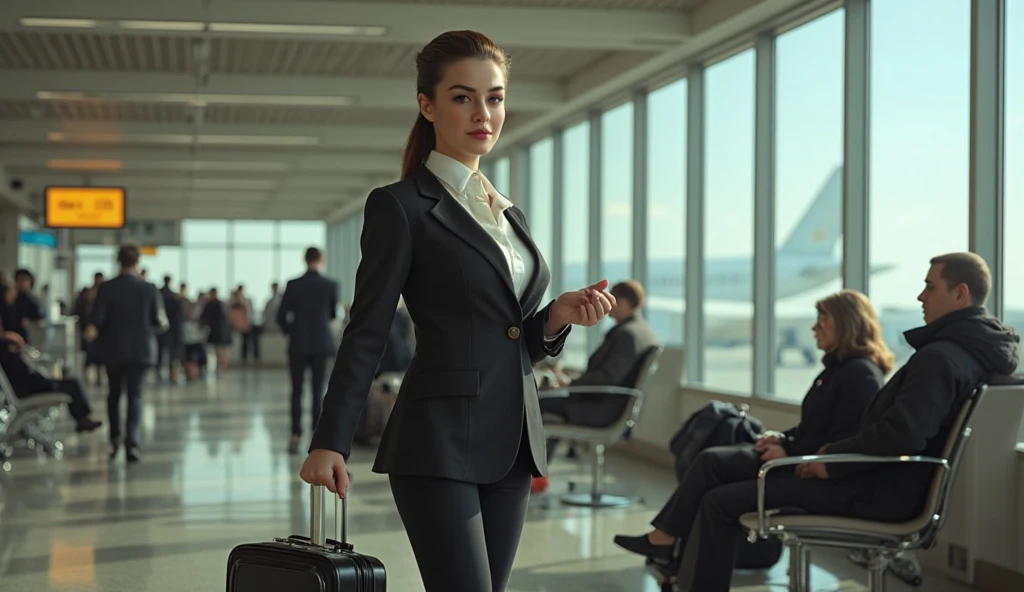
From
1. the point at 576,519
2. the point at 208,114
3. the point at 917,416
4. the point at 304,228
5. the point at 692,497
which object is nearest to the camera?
the point at 917,416

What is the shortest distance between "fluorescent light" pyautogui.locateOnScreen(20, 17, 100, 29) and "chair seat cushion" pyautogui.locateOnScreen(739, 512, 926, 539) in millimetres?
6192

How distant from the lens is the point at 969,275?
4.18 metres

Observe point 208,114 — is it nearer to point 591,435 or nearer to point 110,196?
point 110,196

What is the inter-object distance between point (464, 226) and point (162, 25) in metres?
7.11

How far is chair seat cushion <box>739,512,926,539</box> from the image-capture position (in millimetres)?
3895

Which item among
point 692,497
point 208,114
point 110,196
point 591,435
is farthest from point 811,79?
point 110,196

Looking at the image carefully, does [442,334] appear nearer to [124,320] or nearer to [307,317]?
[124,320]

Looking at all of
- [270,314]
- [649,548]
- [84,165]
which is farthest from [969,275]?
[270,314]

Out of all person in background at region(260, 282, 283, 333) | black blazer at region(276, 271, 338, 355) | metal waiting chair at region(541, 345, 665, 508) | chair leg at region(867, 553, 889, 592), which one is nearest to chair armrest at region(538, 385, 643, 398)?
metal waiting chair at region(541, 345, 665, 508)

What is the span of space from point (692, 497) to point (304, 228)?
104 ft

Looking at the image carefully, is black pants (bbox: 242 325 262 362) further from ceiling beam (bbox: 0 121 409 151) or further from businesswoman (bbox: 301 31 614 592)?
businesswoman (bbox: 301 31 614 592)

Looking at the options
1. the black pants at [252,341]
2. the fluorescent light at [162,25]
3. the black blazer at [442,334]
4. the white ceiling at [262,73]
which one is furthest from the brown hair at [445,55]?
the black pants at [252,341]

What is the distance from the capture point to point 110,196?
1611 centimetres

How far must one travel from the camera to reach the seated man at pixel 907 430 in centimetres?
392
